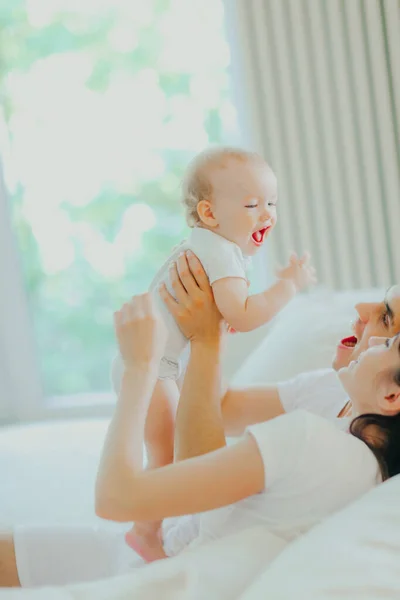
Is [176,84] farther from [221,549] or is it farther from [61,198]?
[221,549]

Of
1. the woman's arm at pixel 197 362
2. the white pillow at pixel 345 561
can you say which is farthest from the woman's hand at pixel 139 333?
the white pillow at pixel 345 561

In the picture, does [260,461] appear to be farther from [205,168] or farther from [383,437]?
A: [205,168]

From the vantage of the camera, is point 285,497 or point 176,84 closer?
point 285,497

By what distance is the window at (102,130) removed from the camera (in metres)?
3.45

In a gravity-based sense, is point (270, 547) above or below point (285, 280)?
below

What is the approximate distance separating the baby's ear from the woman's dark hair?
504 millimetres

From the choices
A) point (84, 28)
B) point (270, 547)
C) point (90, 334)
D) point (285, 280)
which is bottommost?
point (90, 334)

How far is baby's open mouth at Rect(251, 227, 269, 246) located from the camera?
4.94 ft

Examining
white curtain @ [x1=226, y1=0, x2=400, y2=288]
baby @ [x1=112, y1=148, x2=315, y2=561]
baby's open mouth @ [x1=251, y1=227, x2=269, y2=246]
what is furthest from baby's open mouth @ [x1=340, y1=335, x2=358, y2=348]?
white curtain @ [x1=226, y1=0, x2=400, y2=288]

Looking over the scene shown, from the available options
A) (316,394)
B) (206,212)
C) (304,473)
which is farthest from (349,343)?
(304,473)

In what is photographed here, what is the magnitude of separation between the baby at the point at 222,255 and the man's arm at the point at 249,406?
114 mm

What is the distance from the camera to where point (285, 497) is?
3.60 ft

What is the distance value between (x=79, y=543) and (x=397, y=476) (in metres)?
0.67

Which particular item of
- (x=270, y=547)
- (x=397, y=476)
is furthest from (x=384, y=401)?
(x=270, y=547)
